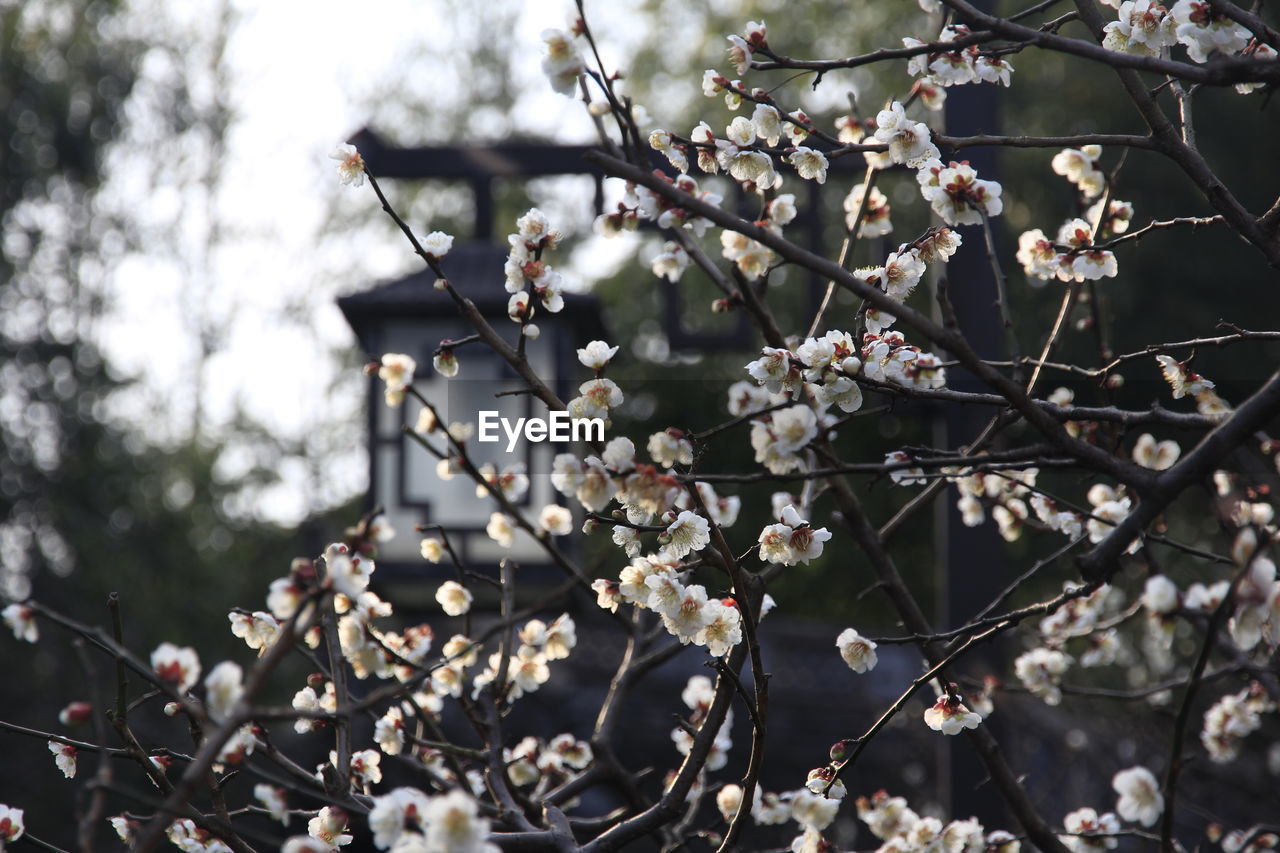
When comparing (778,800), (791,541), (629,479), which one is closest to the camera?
(629,479)

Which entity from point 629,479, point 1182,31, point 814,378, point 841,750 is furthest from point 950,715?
point 1182,31

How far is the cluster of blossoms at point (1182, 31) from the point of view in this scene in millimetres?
1536

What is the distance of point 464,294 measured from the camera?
2.51m

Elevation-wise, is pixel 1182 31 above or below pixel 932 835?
above

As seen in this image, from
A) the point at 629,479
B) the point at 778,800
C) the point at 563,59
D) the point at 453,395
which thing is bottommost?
the point at 778,800

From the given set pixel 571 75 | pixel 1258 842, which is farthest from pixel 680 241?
pixel 1258 842

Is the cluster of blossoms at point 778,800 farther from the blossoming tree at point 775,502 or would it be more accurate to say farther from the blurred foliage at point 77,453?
the blurred foliage at point 77,453

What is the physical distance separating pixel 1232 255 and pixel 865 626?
4.17 meters

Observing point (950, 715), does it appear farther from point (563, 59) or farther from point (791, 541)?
point (563, 59)

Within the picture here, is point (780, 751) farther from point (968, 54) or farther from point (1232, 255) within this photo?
point (1232, 255)

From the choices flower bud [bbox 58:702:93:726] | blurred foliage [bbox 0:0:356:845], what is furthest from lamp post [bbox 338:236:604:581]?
blurred foliage [bbox 0:0:356:845]

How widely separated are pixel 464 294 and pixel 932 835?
1.44 meters

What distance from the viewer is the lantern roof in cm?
251

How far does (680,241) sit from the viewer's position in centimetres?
202
